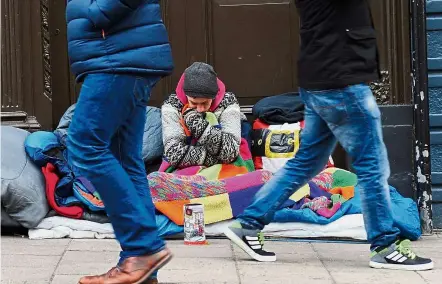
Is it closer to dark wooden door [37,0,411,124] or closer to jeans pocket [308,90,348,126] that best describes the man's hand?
dark wooden door [37,0,411,124]

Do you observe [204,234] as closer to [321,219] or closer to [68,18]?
[321,219]

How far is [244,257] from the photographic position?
4863mm

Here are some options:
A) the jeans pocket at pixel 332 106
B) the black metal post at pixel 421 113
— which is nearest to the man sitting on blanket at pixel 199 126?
the black metal post at pixel 421 113

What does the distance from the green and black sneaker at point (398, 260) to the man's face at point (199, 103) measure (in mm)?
1805

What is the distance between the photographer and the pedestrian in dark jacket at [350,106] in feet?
14.2

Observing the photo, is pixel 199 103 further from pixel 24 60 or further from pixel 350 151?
pixel 350 151

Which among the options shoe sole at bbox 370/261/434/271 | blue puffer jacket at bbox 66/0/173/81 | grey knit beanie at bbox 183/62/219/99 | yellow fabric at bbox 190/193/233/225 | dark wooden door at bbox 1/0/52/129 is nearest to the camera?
→ blue puffer jacket at bbox 66/0/173/81

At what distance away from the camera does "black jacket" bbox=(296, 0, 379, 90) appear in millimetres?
4320

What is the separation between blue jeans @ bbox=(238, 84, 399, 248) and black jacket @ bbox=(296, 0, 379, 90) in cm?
6

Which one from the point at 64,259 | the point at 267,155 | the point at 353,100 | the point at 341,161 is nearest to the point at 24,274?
the point at 64,259

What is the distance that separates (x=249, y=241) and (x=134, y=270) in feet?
3.71

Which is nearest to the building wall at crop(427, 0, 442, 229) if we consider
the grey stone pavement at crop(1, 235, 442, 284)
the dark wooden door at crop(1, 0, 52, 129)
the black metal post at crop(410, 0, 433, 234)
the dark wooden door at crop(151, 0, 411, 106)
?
the black metal post at crop(410, 0, 433, 234)

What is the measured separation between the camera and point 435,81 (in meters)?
5.93

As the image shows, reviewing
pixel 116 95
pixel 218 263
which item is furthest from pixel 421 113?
pixel 116 95
